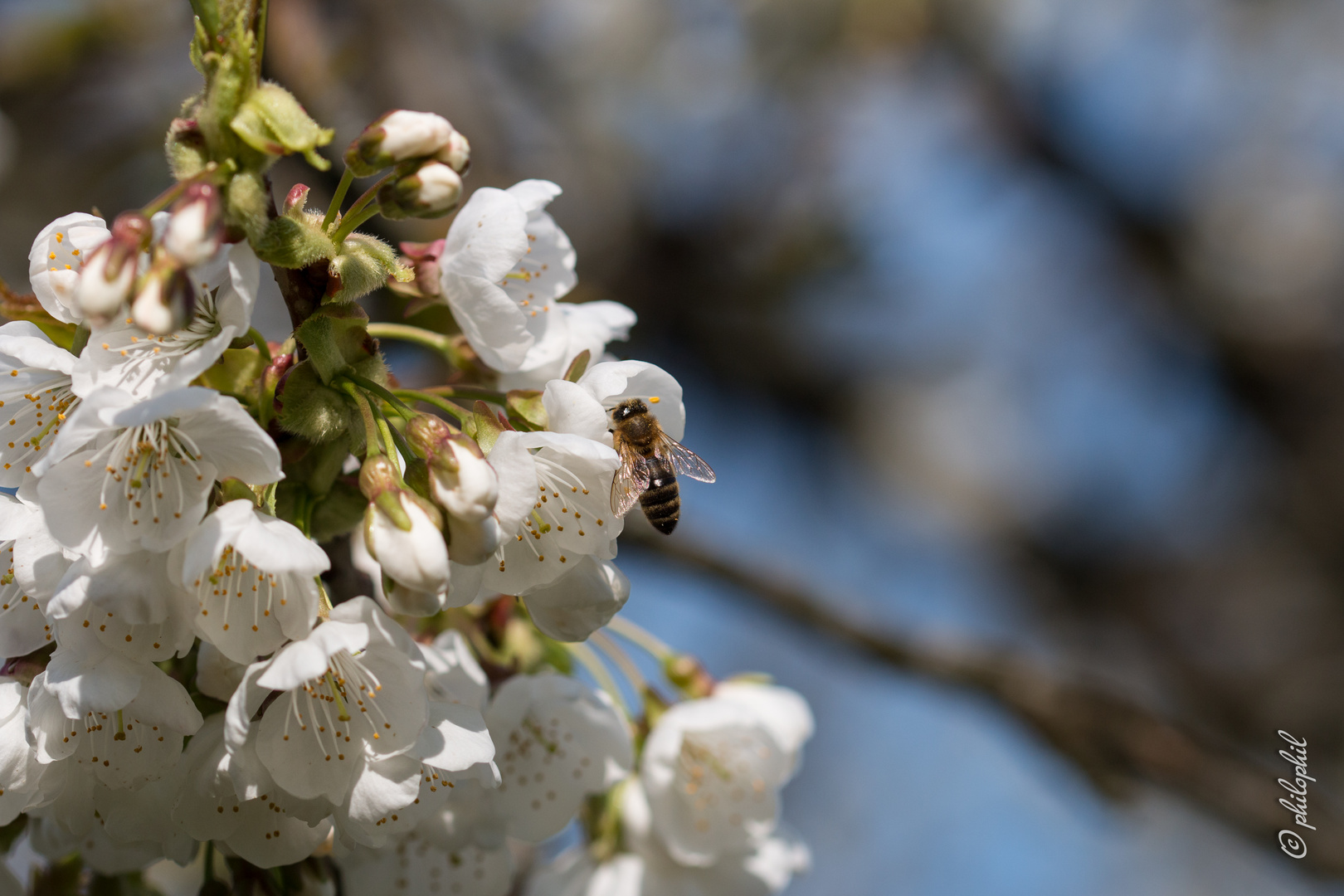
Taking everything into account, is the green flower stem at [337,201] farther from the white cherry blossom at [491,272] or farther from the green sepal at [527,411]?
the green sepal at [527,411]

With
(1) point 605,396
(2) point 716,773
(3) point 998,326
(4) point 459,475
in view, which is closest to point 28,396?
(4) point 459,475

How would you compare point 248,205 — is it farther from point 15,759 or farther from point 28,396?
point 15,759

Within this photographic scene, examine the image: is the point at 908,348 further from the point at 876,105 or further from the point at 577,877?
the point at 577,877

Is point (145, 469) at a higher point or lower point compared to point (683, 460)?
higher

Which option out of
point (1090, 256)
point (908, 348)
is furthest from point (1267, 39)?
point (908, 348)

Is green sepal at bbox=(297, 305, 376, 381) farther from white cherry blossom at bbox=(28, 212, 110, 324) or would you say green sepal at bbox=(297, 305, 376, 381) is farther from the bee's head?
the bee's head

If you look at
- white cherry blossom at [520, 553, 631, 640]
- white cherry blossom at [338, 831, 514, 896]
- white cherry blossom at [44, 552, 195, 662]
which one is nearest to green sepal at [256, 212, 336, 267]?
white cherry blossom at [44, 552, 195, 662]

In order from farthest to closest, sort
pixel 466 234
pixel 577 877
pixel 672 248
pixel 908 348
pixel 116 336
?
pixel 908 348 < pixel 672 248 < pixel 577 877 < pixel 466 234 < pixel 116 336
